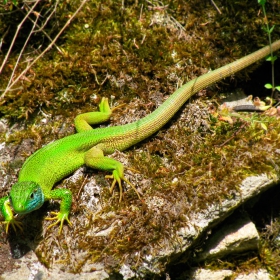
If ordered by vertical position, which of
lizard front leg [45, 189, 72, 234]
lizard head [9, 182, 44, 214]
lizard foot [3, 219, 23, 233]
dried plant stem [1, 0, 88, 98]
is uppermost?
dried plant stem [1, 0, 88, 98]

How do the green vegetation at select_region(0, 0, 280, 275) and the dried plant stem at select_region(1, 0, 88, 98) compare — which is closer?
the green vegetation at select_region(0, 0, 280, 275)

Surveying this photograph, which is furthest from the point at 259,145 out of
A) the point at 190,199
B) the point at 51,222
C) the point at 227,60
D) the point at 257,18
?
the point at 51,222

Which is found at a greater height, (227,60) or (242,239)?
(227,60)

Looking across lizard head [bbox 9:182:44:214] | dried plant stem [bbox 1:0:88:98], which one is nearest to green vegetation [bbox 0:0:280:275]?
dried plant stem [bbox 1:0:88:98]

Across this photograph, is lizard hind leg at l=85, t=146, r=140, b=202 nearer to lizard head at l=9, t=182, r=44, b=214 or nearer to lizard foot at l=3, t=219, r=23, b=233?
lizard head at l=9, t=182, r=44, b=214

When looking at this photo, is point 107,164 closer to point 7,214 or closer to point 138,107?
point 138,107

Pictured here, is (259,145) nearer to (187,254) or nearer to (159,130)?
(159,130)

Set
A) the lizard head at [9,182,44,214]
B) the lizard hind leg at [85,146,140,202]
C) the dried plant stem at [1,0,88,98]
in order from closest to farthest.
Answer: the lizard head at [9,182,44,214], the lizard hind leg at [85,146,140,202], the dried plant stem at [1,0,88,98]

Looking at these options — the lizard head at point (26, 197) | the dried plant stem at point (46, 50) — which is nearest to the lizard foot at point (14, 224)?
the lizard head at point (26, 197)
